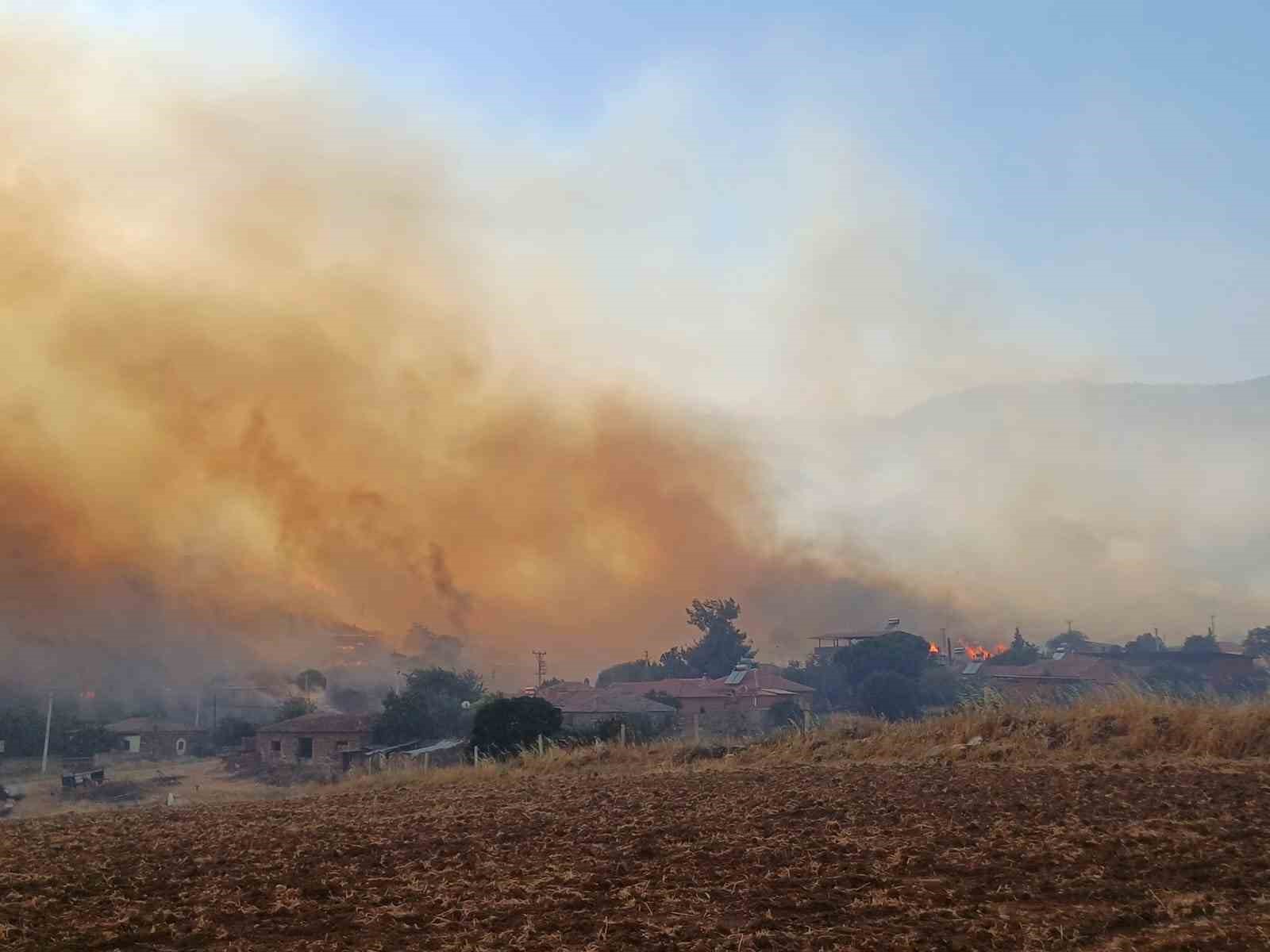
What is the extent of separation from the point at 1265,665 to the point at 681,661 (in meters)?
54.9

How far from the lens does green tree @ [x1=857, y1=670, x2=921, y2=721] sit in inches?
3177

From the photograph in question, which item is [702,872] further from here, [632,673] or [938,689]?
[632,673]

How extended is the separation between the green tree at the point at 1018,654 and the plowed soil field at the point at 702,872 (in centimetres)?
9467

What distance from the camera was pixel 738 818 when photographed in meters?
18.3

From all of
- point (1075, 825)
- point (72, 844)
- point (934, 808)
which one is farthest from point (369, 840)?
point (1075, 825)

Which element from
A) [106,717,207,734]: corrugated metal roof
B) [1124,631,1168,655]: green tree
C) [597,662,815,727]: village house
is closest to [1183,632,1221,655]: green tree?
[1124,631,1168,655]: green tree

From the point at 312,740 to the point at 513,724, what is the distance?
23916mm

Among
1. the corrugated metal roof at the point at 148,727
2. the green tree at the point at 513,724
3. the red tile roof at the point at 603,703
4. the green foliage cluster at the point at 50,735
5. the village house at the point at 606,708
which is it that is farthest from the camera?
the corrugated metal roof at the point at 148,727

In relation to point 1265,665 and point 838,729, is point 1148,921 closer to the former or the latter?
point 838,729

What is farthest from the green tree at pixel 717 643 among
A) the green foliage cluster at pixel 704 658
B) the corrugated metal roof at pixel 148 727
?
the corrugated metal roof at pixel 148 727

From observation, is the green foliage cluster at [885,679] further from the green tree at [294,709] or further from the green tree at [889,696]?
the green tree at [294,709]

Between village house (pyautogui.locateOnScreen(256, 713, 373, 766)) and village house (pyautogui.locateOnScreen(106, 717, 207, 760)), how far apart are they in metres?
13.4

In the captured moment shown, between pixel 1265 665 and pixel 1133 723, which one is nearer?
pixel 1133 723

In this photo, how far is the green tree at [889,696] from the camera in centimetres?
8069
